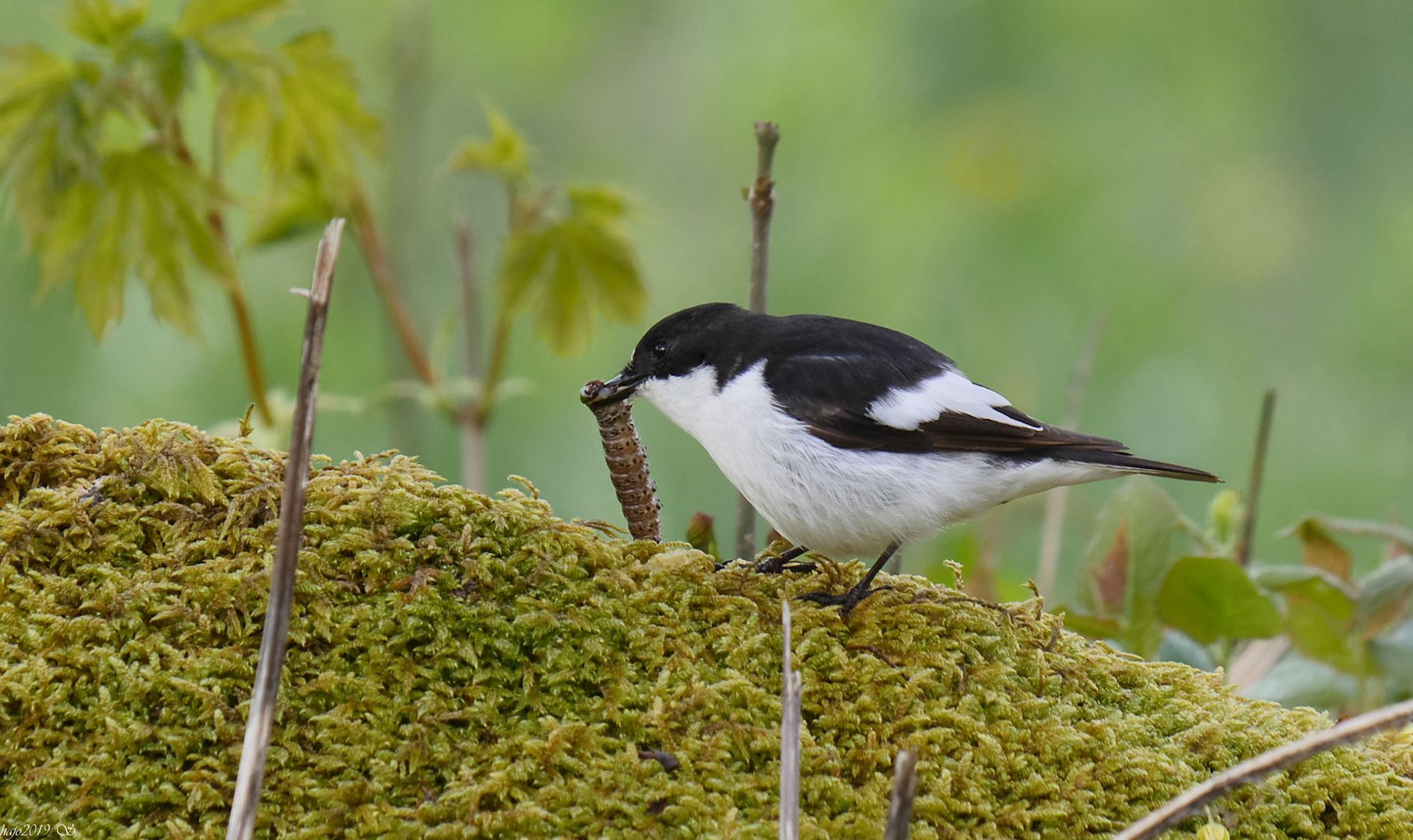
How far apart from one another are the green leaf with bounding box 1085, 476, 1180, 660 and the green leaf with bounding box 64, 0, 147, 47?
10.4 ft

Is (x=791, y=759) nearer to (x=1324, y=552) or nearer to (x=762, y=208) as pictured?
(x=762, y=208)

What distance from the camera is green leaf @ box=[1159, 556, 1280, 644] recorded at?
9.60ft

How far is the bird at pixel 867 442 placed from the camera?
277 centimetres

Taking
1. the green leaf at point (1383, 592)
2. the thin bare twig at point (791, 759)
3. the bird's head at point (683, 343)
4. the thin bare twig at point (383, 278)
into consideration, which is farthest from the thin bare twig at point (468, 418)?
the green leaf at point (1383, 592)

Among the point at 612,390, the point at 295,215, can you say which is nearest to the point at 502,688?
the point at 612,390

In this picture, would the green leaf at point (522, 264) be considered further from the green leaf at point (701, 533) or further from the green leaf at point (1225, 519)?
the green leaf at point (1225, 519)

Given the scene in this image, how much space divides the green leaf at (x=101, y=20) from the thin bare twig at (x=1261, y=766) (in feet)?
11.1

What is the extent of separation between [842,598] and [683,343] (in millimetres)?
1009

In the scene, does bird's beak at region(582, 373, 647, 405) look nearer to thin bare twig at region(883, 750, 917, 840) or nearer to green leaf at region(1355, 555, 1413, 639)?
thin bare twig at region(883, 750, 917, 840)

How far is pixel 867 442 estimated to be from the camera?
2838 mm

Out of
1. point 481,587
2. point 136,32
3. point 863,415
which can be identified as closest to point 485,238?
point 136,32

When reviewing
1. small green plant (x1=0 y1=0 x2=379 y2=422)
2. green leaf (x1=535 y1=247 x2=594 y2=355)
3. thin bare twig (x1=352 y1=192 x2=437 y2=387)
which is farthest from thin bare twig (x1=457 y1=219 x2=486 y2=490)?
small green plant (x1=0 y1=0 x2=379 y2=422)

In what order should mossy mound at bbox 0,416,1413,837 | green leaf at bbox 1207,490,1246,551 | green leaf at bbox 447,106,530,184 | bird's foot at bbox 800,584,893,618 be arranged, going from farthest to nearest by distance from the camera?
green leaf at bbox 447,106,530,184 < green leaf at bbox 1207,490,1246,551 < bird's foot at bbox 800,584,893,618 < mossy mound at bbox 0,416,1413,837

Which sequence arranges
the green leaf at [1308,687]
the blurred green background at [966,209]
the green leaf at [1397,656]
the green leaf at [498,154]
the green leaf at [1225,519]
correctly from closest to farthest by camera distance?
the green leaf at [1397,656], the green leaf at [1308,687], the green leaf at [1225,519], the green leaf at [498,154], the blurred green background at [966,209]
